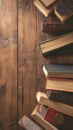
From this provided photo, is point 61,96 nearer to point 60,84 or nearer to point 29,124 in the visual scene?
point 60,84

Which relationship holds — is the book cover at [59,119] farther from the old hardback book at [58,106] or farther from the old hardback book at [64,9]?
the old hardback book at [64,9]

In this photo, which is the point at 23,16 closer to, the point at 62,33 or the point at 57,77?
the point at 62,33

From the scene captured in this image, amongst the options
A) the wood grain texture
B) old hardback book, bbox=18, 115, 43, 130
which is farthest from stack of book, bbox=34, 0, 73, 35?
old hardback book, bbox=18, 115, 43, 130

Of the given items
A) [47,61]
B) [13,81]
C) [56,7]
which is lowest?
[13,81]

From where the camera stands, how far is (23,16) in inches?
50.0

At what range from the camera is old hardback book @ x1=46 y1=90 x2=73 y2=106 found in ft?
3.39

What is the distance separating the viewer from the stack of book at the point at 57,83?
3.41 feet

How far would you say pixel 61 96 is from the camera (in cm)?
104

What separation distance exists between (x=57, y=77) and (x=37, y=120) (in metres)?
0.23

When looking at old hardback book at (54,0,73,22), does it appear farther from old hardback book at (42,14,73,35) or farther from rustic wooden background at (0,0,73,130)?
rustic wooden background at (0,0,73,130)

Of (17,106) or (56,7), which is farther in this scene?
(17,106)

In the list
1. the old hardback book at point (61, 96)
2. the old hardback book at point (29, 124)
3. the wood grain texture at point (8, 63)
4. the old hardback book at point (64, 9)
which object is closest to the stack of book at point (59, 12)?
the old hardback book at point (64, 9)

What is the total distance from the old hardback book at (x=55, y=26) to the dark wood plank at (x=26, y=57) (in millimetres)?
87

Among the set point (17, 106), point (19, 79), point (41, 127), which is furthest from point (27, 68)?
point (41, 127)
